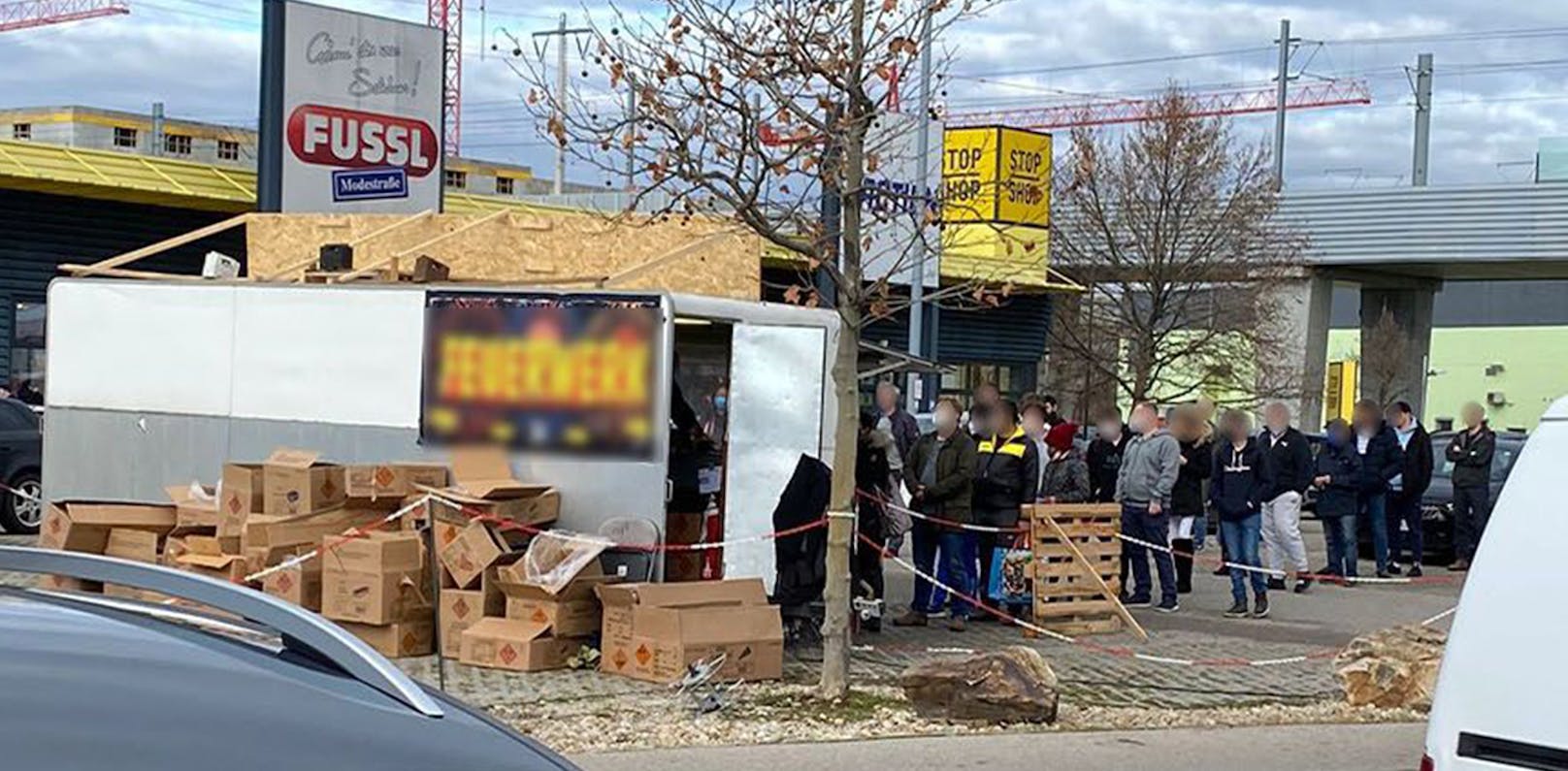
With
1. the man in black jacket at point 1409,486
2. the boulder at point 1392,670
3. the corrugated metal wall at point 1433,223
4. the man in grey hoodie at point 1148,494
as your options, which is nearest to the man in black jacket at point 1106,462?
the man in grey hoodie at point 1148,494

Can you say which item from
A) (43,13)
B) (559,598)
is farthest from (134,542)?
(43,13)

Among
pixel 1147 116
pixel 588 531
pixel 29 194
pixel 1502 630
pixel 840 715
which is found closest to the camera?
pixel 1502 630

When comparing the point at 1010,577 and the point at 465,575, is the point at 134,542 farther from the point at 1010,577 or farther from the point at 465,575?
the point at 1010,577

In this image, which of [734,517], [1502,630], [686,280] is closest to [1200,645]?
[734,517]

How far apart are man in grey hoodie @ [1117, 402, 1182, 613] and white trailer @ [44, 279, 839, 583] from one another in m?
3.38

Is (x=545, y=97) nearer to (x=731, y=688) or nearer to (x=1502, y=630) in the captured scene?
(x=731, y=688)

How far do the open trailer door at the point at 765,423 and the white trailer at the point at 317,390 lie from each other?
0.03ft

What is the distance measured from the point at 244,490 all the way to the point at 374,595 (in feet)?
5.04

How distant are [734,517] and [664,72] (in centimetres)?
365

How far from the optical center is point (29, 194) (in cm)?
2534

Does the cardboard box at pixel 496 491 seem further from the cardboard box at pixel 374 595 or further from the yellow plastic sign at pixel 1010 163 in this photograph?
the yellow plastic sign at pixel 1010 163

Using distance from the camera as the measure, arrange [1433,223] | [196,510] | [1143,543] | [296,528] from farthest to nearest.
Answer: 1. [1433,223]
2. [1143,543]
3. [196,510]
4. [296,528]

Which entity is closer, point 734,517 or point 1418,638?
point 1418,638

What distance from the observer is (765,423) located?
45.6ft
